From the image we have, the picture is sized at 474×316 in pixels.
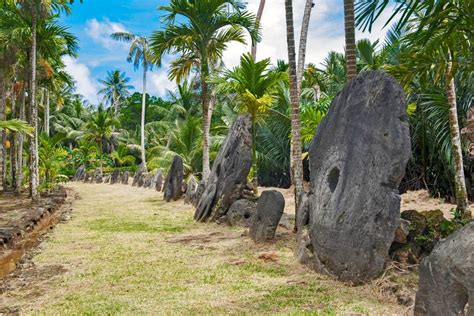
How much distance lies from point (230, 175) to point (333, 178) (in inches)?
203

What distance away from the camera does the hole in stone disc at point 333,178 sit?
21.3 feet

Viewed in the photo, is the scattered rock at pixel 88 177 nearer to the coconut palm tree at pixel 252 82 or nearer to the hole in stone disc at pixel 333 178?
the coconut palm tree at pixel 252 82

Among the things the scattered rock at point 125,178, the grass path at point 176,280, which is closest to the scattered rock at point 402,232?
the grass path at point 176,280

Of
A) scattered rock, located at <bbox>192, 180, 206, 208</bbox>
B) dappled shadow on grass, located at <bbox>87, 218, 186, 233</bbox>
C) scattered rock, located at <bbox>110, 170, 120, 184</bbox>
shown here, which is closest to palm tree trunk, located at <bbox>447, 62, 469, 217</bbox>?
dappled shadow on grass, located at <bbox>87, 218, 186, 233</bbox>

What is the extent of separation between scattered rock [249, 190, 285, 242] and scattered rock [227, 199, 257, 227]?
2.00 metres

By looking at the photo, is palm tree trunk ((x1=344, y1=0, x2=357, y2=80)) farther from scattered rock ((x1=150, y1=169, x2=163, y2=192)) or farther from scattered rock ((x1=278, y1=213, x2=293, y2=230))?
scattered rock ((x1=150, y1=169, x2=163, y2=192))

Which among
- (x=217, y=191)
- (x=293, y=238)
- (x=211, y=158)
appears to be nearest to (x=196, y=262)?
(x=293, y=238)

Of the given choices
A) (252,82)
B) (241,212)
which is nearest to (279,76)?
(252,82)

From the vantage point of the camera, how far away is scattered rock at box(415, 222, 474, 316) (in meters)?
3.43

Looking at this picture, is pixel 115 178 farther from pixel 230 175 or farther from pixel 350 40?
pixel 350 40

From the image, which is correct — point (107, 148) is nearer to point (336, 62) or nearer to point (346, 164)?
point (336, 62)

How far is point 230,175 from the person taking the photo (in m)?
11.5

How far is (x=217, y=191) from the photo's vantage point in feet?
39.0

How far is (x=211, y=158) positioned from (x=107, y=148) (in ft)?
104
